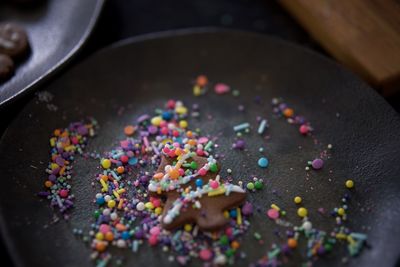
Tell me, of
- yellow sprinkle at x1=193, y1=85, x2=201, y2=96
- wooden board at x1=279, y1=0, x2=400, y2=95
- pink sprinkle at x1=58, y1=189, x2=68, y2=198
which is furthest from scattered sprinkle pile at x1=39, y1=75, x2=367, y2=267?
wooden board at x1=279, y1=0, x2=400, y2=95

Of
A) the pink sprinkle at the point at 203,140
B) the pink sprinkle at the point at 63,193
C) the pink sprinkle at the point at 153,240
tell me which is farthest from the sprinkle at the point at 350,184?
the pink sprinkle at the point at 63,193

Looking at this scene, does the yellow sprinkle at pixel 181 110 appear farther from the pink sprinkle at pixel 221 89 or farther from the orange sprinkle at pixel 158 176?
the orange sprinkle at pixel 158 176

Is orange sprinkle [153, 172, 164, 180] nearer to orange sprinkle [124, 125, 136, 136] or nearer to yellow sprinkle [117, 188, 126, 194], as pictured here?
yellow sprinkle [117, 188, 126, 194]

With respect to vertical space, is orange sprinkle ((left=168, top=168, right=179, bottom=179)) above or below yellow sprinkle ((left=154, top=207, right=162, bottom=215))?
above

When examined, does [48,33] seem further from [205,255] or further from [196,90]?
[205,255]

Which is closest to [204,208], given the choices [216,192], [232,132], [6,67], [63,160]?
[216,192]

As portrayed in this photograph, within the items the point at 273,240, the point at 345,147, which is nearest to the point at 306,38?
the point at 345,147

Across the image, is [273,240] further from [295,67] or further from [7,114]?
[7,114]
